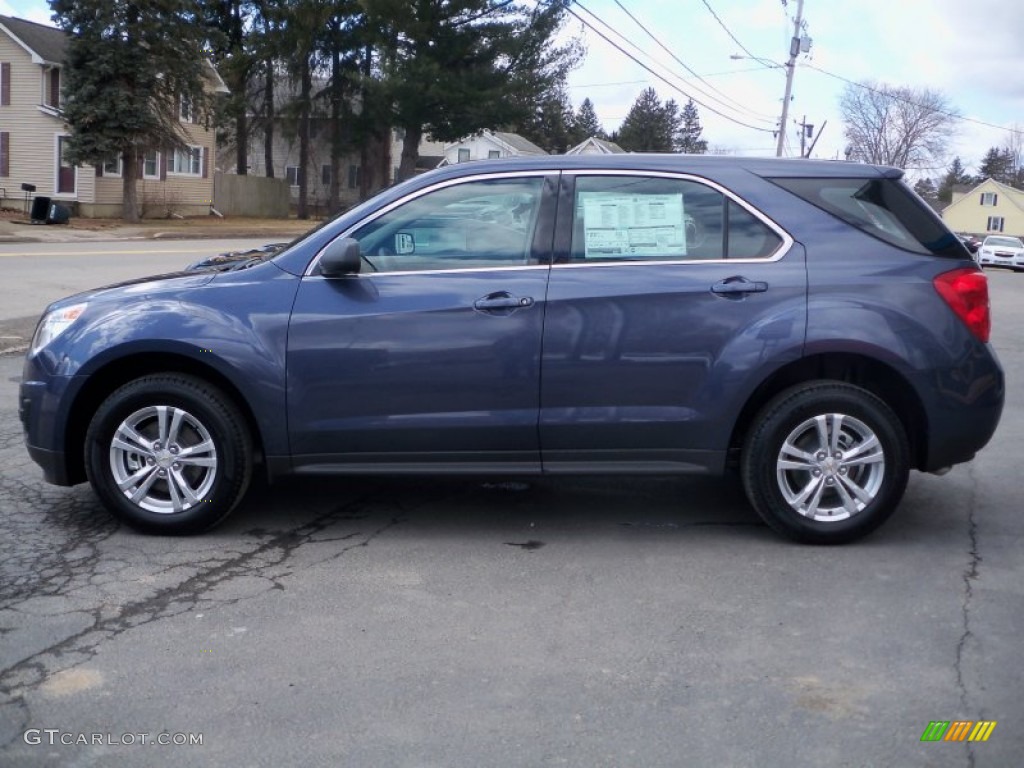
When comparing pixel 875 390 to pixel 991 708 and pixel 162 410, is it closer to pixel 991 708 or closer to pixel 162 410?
pixel 991 708

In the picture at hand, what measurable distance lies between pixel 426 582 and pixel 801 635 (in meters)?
1.62

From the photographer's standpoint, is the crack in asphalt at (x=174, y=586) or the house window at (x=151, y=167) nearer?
the crack in asphalt at (x=174, y=586)

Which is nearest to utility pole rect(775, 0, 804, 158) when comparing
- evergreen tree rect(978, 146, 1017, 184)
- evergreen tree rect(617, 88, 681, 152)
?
evergreen tree rect(617, 88, 681, 152)

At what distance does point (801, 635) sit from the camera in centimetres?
456

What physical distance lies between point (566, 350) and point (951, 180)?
122973 mm

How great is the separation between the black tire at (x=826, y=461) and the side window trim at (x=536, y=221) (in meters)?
1.33

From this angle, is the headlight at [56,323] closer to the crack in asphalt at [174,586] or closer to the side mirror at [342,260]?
the crack in asphalt at [174,586]

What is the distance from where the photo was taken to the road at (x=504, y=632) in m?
3.72

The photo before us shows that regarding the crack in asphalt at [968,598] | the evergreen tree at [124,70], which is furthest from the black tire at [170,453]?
the evergreen tree at [124,70]

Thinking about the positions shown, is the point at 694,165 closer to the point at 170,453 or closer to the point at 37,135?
the point at 170,453

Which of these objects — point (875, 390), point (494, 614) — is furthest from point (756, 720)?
point (875, 390)

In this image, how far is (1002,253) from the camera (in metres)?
43.9

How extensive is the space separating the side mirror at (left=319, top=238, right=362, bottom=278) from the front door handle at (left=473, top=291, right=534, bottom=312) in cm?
59

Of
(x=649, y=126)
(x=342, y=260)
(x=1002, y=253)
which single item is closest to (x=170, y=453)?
(x=342, y=260)
